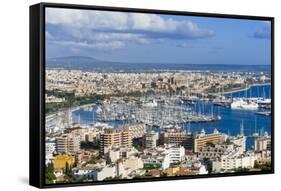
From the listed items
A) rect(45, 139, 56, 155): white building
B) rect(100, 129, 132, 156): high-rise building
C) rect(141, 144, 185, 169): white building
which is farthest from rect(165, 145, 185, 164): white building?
rect(45, 139, 56, 155): white building

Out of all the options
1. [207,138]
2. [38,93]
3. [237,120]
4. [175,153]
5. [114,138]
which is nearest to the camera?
[38,93]

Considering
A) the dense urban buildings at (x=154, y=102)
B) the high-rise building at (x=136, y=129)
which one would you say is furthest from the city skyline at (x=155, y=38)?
the high-rise building at (x=136, y=129)

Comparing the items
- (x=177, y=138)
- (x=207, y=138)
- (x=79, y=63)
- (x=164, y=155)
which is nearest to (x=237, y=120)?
(x=207, y=138)

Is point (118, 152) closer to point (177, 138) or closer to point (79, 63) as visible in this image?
point (177, 138)

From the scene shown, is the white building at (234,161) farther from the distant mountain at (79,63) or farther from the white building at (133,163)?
the distant mountain at (79,63)

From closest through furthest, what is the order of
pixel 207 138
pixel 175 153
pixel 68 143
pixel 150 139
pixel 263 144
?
pixel 68 143 → pixel 150 139 → pixel 175 153 → pixel 207 138 → pixel 263 144

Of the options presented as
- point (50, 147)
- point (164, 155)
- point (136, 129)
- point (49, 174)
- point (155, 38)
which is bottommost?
point (49, 174)

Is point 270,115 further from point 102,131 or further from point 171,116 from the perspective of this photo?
point 102,131
